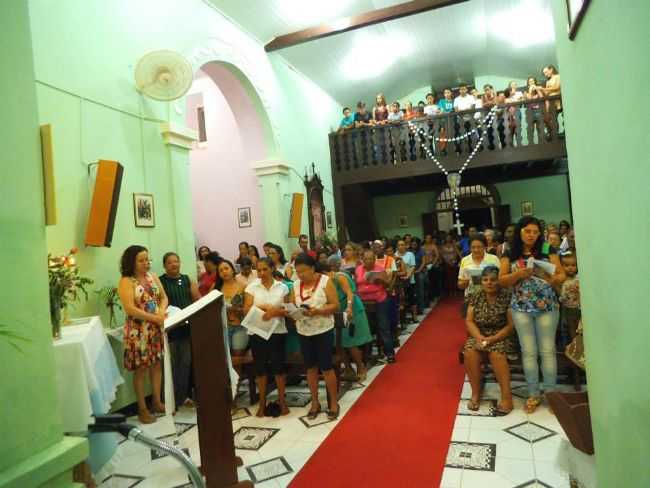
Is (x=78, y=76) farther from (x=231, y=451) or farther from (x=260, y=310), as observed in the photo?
(x=231, y=451)

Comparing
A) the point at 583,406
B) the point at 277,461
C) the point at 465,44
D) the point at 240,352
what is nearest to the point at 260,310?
the point at 240,352

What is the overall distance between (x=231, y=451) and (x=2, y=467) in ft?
5.82

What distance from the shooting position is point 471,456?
305 centimetres

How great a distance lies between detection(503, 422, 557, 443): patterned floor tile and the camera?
3243mm

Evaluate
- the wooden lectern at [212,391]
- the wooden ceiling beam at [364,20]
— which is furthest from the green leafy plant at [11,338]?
the wooden ceiling beam at [364,20]

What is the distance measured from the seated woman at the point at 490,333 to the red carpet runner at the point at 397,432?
38cm

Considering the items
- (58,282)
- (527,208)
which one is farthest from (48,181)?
(527,208)

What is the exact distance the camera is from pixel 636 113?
3.46 feet

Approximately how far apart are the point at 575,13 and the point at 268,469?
2989 mm

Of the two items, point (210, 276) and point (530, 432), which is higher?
point (210, 276)

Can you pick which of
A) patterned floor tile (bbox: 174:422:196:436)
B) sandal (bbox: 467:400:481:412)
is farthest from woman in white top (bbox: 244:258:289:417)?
sandal (bbox: 467:400:481:412)

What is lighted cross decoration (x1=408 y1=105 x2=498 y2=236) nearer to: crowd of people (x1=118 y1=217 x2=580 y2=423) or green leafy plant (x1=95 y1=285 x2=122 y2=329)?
crowd of people (x1=118 y1=217 x2=580 y2=423)

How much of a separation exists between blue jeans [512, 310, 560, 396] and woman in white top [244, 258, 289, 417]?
1.93 metres

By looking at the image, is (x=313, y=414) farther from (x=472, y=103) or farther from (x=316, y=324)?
(x=472, y=103)
